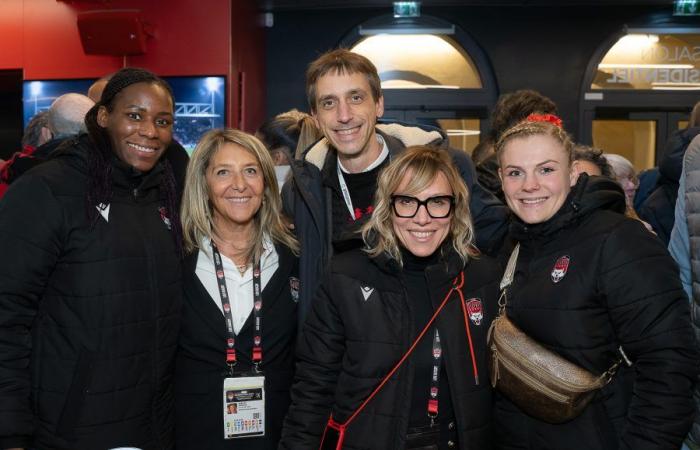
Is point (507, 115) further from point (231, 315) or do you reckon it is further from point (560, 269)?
point (231, 315)

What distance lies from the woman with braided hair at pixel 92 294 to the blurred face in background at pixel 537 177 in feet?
3.98

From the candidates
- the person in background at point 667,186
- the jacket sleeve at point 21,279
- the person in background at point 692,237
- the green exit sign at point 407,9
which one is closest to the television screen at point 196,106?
the green exit sign at point 407,9

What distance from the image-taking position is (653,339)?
5.56ft

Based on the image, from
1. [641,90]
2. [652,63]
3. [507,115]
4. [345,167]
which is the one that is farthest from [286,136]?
[652,63]

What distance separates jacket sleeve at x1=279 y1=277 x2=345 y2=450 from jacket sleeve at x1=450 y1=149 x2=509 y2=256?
2.40 ft

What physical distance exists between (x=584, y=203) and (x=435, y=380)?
26.8 inches

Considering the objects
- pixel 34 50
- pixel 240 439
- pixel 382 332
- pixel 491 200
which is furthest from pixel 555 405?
pixel 34 50

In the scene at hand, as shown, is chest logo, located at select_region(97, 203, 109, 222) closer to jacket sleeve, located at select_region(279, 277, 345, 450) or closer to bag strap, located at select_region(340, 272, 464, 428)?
jacket sleeve, located at select_region(279, 277, 345, 450)

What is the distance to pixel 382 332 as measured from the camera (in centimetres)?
199

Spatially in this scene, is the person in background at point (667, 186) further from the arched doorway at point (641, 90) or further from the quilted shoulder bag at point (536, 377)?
the arched doorway at point (641, 90)

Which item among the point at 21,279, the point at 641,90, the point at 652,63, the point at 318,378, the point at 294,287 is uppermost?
the point at 652,63

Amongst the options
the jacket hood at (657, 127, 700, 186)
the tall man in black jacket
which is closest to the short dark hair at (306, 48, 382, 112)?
the tall man in black jacket

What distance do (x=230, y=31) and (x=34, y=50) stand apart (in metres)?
2.18

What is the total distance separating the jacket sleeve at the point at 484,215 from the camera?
2504 millimetres
